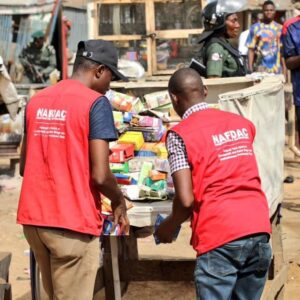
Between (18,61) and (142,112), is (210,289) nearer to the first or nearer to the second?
(142,112)

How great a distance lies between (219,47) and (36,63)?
862cm

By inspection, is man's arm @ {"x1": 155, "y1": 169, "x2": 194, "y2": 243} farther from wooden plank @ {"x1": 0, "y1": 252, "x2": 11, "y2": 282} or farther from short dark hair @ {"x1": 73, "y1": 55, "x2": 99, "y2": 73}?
wooden plank @ {"x1": 0, "y1": 252, "x2": 11, "y2": 282}

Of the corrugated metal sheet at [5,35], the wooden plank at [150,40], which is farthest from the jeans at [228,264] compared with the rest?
the corrugated metal sheet at [5,35]

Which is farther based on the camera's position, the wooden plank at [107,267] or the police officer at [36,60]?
the police officer at [36,60]

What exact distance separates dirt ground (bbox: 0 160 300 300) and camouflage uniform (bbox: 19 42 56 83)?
497 centimetres

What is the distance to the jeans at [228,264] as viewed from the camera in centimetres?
330

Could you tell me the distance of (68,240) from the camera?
11.9ft

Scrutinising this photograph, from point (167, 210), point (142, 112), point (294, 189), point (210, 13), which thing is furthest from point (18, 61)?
point (167, 210)

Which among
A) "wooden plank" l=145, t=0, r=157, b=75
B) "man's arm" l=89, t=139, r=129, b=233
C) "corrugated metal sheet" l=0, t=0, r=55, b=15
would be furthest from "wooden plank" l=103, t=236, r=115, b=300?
"corrugated metal sheet" l=0, t=0, r=55, b=15

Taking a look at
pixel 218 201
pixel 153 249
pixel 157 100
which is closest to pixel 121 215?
pixel 218 201

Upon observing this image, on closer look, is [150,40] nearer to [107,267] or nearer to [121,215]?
[107,267]

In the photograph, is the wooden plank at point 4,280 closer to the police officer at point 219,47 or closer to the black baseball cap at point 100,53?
the black baseball cap at point 100,53

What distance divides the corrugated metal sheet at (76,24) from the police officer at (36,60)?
189 cm

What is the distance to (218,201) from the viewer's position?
3301 millimetres
